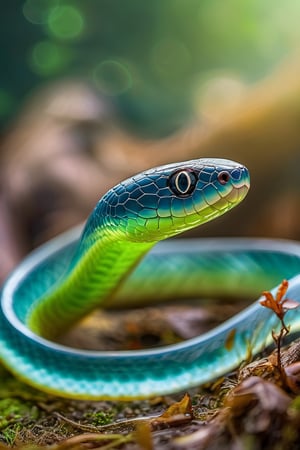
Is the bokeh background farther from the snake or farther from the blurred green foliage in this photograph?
the snake

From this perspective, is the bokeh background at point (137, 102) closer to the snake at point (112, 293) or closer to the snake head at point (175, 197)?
the snake at point (112, 293)

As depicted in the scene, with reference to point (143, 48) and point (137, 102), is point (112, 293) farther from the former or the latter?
point (143, 48)

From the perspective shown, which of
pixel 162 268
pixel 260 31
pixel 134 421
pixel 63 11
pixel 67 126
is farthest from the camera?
pixel 260 31

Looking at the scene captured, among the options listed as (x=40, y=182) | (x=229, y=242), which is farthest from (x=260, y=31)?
(x=229, y=242)

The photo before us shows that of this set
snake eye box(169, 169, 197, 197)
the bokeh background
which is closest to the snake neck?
snake eye box(169, 169, 197, 197)

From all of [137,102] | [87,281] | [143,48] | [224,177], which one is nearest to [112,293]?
[87,281]

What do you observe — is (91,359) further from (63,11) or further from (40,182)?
(63,11)
